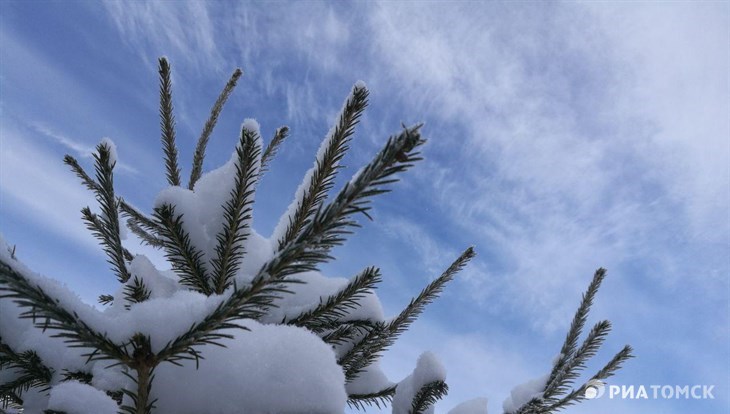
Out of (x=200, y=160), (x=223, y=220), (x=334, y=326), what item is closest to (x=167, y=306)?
(x=223, y=220)

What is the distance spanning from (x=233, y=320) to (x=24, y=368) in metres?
1.29

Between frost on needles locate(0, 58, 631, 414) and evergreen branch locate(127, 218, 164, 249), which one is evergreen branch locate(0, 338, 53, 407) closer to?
frost on needles locate(0, 58, 631, 414)

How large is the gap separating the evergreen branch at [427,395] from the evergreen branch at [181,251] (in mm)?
1172

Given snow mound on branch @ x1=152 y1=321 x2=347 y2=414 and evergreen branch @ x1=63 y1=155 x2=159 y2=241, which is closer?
snow mound on branch @ x1=152 y1=321 x2=347 y2=414

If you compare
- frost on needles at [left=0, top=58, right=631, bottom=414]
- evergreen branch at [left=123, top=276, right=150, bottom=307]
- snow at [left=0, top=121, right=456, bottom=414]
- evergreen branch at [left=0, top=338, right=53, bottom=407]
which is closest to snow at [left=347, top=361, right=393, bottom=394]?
frost on needles at [left=0, top=58, right=631, bottom=414]

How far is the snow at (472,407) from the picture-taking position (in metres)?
2.15

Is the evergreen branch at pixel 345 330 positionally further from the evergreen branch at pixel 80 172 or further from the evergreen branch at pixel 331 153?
the evergreen branch at pixel 80 172

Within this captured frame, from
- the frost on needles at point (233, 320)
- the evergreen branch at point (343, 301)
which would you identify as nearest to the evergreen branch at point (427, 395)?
the frost on needles at point (233, 320)

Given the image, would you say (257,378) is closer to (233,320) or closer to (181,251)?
(233,320)

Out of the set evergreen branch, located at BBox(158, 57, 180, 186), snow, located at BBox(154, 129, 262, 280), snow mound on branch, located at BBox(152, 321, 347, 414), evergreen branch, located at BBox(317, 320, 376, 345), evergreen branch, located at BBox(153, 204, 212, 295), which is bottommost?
snow mound on branch, located at BBox(152, 321, 347, 414)

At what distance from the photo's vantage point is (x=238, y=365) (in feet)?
4.84

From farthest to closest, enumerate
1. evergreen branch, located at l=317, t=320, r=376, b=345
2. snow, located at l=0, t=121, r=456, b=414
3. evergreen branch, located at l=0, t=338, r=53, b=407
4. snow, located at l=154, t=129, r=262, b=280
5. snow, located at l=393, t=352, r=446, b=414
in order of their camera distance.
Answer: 1. evergreen branch, located at l=317, t=320, r=376, b=345
2. snow, located at l=154, t=129, r=262, b=280
3. snow, located at l=393, t=352, r=446, b=414
4. evergreen branch, located at l=0, t=338, r=53, b=407
5. snow, located at l=0, t=121, r=456, b=414

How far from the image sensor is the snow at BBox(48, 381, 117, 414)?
1445 mm

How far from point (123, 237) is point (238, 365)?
1.44m
